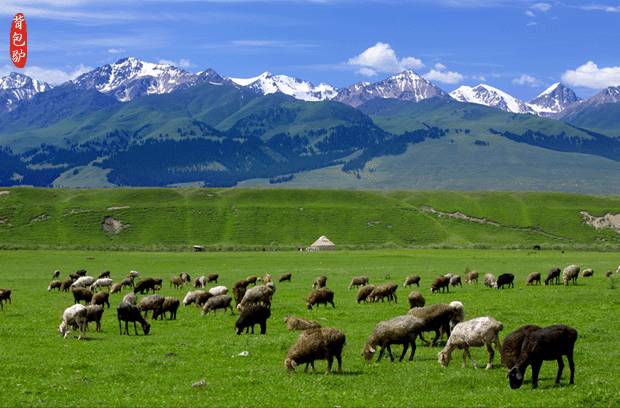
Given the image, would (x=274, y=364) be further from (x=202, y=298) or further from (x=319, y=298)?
(x=202, y=298)

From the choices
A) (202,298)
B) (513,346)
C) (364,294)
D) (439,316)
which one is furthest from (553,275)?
(513,346)

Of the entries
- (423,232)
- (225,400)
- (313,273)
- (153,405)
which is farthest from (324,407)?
(423,232)

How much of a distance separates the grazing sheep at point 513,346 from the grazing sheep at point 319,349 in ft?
18.1

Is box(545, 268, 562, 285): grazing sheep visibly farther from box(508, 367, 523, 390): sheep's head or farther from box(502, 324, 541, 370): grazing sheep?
box(508, 367, 523, 390): sheep's head

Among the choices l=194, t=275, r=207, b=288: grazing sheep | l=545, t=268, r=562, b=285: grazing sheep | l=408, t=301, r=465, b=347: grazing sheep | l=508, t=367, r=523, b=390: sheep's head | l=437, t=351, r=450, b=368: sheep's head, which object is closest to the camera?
l=508, t=367, r=523, b=390: sheep's head

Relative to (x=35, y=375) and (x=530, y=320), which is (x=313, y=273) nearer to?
(x=530, y=320)

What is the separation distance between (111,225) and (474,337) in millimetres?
173283

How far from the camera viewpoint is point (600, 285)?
54.5 meters

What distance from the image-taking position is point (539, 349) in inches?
830

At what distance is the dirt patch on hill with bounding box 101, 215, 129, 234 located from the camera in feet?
600

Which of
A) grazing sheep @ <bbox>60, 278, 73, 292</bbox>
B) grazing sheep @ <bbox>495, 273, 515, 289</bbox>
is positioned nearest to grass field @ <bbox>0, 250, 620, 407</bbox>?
grazing sheep @ <bbox>495, 273, 515, 289</bbox>

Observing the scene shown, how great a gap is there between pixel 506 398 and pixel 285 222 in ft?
568

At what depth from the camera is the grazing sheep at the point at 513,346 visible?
22234mm

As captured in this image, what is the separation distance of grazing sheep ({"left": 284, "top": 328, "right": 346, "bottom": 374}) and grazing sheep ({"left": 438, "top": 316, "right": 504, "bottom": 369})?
3824 millimetres
